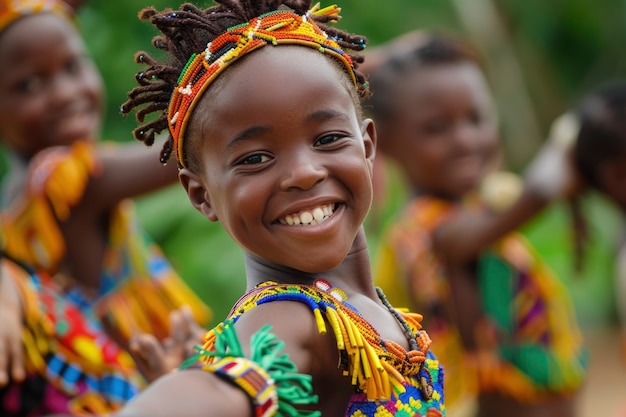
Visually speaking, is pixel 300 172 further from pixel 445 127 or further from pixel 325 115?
pixel 445 127

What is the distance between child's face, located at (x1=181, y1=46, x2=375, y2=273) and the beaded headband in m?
0.02

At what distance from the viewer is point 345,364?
6.54 ft

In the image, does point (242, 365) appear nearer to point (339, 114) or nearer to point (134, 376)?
point (339, 114)

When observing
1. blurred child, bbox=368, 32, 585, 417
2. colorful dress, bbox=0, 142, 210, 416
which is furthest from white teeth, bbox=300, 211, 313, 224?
blurred child, bbox=368, 32, 585, 417

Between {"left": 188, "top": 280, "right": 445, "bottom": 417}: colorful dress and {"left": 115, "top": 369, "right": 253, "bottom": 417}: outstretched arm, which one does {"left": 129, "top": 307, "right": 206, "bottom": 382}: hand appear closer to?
{"left": 188, "top": 280, "right": 445, "bottom": 417}: colorful dress

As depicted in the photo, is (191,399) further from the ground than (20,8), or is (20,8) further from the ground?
(20,8)

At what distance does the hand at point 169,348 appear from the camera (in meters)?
2.82

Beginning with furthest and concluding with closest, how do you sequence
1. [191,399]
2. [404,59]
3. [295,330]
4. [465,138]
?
[404,59] → [465,138] → [295,330] → [191,399]

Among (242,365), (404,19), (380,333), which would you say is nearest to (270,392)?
(242,365)

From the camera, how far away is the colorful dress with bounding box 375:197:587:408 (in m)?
4.94

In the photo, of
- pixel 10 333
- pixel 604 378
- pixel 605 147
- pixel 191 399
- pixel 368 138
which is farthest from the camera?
pixel 604 378

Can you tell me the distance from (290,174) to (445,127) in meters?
2.99

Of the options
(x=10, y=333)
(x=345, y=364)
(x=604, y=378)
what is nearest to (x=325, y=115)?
(x=345, y=364)

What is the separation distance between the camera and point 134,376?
145 inches
